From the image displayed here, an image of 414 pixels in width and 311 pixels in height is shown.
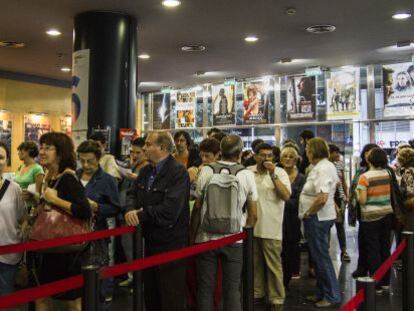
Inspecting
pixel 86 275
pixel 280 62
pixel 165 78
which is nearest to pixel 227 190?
pixel 86 275

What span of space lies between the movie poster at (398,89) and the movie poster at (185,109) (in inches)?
219

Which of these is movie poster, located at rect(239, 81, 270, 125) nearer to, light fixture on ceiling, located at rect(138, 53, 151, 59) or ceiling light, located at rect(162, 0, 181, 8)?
light fixture on ceiling, located at rect(138, 53, 151, 59)

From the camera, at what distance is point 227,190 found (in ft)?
12.8

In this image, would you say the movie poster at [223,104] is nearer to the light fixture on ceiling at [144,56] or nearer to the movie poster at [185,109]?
the movie poster at [185,109]

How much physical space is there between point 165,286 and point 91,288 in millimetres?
1434

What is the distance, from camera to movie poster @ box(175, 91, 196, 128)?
48.2 ft

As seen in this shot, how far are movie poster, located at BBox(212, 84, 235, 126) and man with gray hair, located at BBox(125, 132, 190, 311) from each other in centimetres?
1008

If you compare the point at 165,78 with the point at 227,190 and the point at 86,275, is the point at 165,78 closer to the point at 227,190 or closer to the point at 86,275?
the point at 227,190

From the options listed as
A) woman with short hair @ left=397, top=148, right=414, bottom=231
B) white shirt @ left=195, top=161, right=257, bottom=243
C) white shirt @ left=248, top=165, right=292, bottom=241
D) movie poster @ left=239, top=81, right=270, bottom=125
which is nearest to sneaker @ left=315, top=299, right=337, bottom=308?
white shirt @ left=248, top=165, right=292, bottom=241

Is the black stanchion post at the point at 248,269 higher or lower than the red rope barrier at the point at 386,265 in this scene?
lower

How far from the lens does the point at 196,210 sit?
4.14m

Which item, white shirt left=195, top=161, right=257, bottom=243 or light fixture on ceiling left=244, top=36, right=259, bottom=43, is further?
light fixture on ceiling left=244, top=36, right=259, bottom=43

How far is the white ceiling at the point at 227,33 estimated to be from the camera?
711 centimetres

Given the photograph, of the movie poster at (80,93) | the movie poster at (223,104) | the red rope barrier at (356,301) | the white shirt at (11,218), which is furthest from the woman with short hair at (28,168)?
the movie poster at (223,104)
